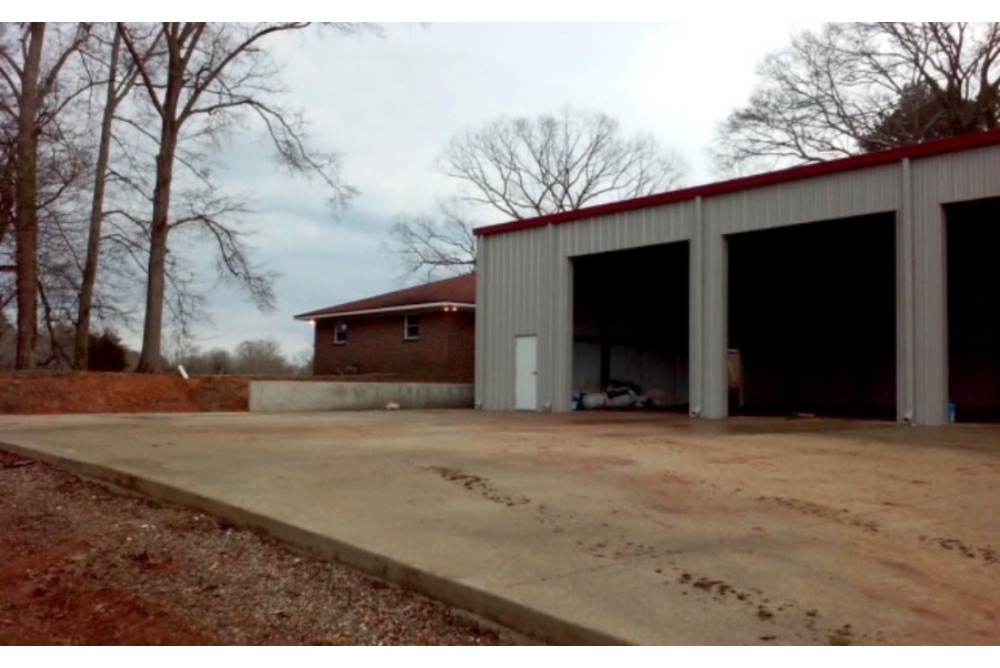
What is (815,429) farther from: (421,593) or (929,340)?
(421,593)

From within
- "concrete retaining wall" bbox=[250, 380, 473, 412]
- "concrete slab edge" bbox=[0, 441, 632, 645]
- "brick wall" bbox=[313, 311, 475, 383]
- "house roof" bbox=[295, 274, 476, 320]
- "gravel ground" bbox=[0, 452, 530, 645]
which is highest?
"house roof" bbox=[295, 274, 476, 320]

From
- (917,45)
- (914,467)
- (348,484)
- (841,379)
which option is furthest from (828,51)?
(348,484)

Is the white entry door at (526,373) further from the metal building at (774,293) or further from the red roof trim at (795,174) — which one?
the red roof trim at (795,174)

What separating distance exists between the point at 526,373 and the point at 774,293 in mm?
11154

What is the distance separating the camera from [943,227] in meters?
14.5

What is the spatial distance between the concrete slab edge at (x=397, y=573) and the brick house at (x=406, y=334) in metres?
20.2

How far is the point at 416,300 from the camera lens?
29.8 metres

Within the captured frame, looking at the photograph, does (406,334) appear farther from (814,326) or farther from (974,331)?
(974,331)

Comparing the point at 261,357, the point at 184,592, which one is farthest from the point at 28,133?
the point at 261,357

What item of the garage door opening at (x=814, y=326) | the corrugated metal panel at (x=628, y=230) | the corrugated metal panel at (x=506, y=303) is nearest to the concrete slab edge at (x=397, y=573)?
the corrugated metal panel at (x=628, y=230)

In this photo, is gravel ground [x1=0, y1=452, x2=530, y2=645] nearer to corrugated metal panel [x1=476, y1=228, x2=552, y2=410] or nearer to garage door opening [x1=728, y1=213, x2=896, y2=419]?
corrugated metal panel [x1=476, y1=228, x2=552, y2=410]

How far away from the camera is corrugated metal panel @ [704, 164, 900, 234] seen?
600 inches

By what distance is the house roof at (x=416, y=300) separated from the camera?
29.1 meters

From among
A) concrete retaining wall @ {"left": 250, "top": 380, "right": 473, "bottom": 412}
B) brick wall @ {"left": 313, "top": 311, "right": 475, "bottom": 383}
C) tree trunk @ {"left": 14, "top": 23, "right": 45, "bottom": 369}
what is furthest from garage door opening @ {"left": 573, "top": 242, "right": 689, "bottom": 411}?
tree trunk @ {"left": 14, "top": 23, "right": 45, "bottom": 369}
